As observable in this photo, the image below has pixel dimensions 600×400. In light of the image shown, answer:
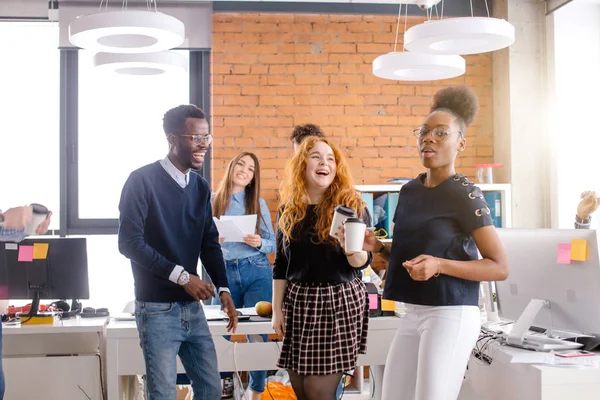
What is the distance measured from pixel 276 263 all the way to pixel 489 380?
993 millimetres

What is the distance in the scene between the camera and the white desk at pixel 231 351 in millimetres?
3234

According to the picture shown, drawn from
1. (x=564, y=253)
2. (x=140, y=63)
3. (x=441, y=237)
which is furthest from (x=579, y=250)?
(x=140, y=63)

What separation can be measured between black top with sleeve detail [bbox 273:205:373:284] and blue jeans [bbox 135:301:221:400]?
1.41 feet

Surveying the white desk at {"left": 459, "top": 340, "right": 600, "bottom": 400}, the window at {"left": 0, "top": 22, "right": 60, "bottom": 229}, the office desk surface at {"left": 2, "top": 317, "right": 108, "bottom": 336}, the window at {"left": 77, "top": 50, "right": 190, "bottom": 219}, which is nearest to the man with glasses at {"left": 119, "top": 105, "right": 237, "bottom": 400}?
the office desk surface at {"left": 2, "top": 317, "right": 108, "bottom": 336}

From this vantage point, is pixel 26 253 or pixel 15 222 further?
pixel 26 253

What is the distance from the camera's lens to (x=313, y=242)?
101 inches

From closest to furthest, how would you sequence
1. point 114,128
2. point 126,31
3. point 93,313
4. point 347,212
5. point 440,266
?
point 440,266
point 347,212
point 126,31
point 93,313
point 114,128

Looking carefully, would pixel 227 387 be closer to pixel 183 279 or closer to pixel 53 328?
pixel 53 328

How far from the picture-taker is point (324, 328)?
2518 mm

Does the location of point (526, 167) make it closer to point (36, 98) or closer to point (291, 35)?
point (291, 35)

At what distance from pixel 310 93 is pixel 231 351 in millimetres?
2755

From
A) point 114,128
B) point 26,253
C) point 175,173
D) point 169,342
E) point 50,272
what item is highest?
point 114,128

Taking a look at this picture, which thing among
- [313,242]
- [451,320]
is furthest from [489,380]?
[313,242]

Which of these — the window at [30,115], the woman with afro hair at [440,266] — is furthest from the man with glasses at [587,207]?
the window at [30,115]
